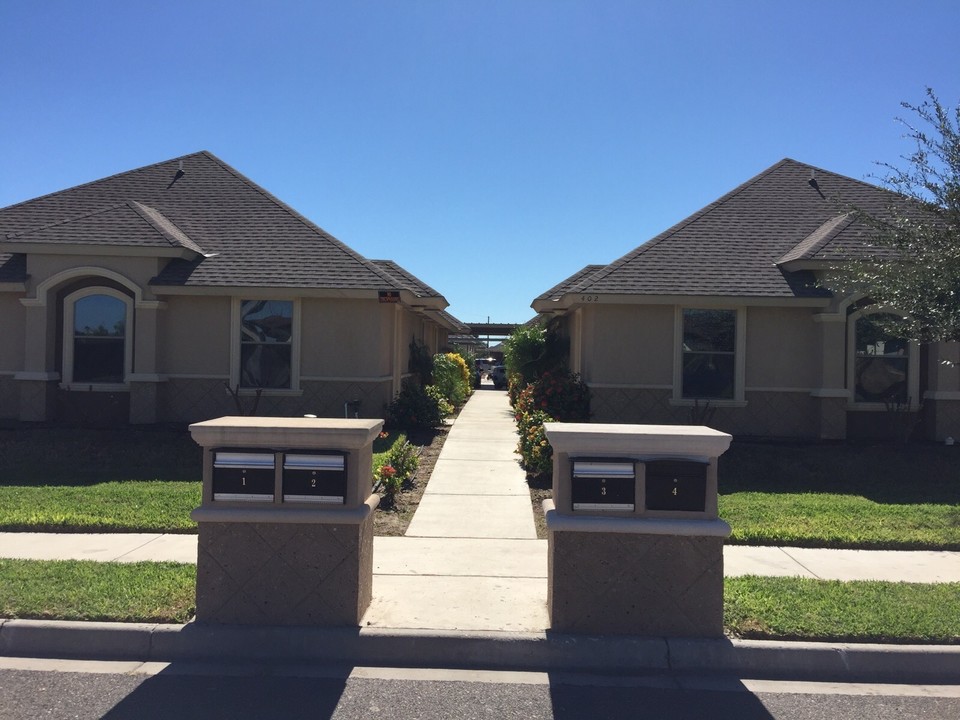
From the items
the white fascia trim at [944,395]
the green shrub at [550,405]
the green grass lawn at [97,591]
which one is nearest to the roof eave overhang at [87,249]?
the green shrub at [550,405]

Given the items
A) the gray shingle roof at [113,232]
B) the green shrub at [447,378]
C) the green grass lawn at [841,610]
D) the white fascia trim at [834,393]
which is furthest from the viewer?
the green shrub at [447,378]

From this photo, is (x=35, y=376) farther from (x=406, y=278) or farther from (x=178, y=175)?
(x=406, y=278)

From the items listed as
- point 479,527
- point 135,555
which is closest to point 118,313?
point 135,555

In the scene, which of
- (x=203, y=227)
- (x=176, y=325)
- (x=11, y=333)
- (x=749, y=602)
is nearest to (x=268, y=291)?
(x=176, y=325)

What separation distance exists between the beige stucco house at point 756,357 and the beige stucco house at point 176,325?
4202mm

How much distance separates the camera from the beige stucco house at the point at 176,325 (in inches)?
572

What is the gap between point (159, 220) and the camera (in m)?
16.0

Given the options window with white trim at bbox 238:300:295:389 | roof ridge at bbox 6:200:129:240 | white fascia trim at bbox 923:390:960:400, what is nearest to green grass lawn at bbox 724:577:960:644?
white fascia trim at bbox 923:390:960:400

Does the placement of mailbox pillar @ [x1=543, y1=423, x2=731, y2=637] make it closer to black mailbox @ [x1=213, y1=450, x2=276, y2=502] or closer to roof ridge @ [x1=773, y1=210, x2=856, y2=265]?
black mailbox @ [x1=213, y1=450, x2=276, y2=502]

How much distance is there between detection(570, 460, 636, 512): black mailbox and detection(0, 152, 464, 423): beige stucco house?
362 inches

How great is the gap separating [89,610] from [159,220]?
1141 centimetres

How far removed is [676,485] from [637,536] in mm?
467

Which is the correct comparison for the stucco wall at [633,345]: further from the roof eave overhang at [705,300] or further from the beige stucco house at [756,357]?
the roof eave overhang at [705,300]

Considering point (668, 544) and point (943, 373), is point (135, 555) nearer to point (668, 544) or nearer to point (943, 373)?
point (668, 544)
